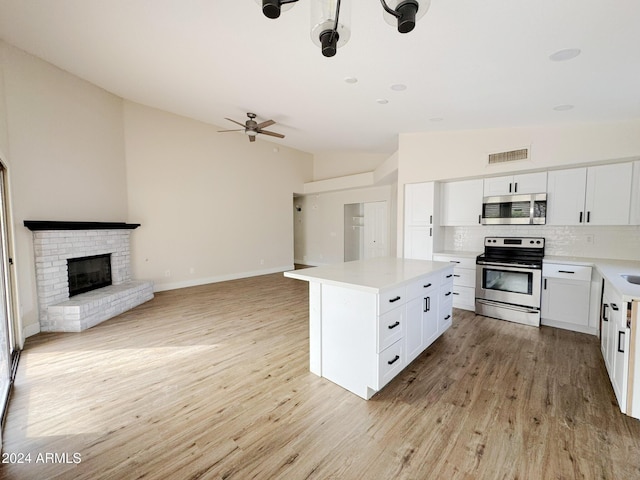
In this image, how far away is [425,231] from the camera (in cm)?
467

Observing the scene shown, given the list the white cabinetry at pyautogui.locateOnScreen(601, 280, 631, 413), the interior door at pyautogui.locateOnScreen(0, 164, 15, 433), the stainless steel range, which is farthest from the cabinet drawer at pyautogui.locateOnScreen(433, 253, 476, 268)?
the interior door at pyautogui.locateOnScreen(0, 164, 15, 433)

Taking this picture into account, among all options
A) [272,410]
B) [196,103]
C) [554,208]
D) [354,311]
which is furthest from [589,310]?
[196,103]

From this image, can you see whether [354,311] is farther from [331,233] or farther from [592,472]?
[331,233]

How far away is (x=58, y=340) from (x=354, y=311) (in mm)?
3603

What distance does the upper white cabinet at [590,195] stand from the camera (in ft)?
10.7

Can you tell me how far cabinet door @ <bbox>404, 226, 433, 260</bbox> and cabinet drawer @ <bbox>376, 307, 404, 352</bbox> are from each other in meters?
2.62

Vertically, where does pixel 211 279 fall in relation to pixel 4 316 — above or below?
below

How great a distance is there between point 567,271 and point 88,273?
6.83 metres

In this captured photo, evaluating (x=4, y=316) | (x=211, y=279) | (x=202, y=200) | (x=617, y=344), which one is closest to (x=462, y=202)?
(x=617, y=344)

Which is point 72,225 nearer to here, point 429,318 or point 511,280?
point 429,318

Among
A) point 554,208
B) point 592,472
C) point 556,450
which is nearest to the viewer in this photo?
point 592,472

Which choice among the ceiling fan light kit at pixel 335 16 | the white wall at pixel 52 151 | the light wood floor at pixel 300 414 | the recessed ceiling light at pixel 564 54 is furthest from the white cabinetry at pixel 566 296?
the white wall at pixel 52 151

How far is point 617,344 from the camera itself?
209 centimetres

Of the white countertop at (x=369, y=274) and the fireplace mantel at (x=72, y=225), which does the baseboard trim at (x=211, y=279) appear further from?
the white countertop at (x=369, y=274)
